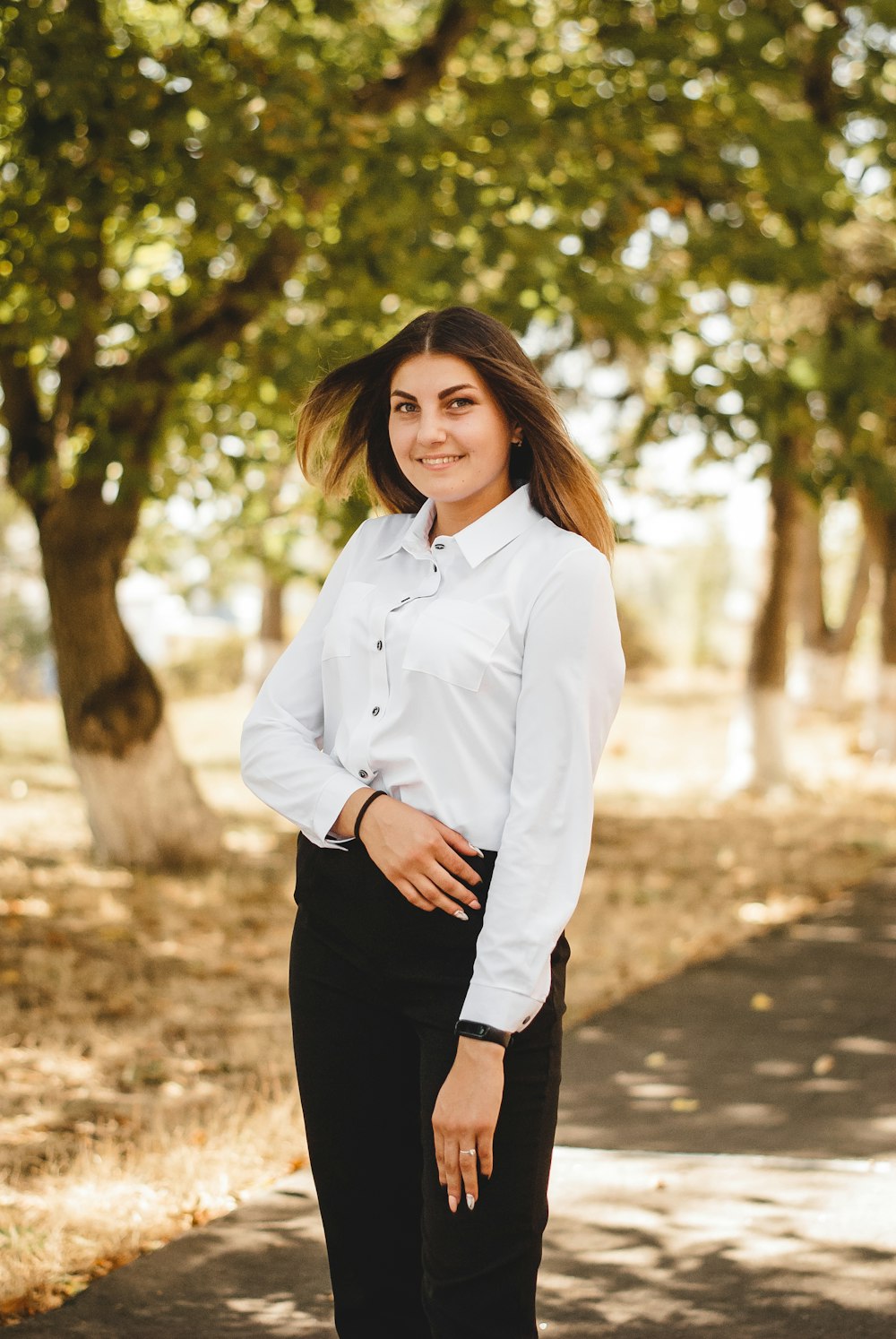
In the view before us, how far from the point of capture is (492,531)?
89.6 inches

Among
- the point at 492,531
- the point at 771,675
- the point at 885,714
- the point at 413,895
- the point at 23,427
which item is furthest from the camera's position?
the point at 885,714

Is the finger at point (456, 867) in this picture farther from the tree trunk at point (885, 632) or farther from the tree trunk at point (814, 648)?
the tree trunk at point (814, 648)

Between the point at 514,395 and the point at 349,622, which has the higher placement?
the point at 514,395

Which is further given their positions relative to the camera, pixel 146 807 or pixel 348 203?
pixel 146 807

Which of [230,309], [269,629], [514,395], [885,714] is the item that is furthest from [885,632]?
[514,395]

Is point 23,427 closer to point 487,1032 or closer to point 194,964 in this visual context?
point 194,964

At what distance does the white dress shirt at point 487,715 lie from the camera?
206 cm

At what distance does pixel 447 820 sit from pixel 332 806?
0.19 m

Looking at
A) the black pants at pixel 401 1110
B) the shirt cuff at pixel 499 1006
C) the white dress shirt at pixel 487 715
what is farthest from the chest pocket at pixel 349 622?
the shirt cuff at pixel 499 1006

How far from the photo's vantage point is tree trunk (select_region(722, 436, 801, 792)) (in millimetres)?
13703

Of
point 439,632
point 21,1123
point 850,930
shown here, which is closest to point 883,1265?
point 439,632

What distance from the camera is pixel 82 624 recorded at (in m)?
8.98

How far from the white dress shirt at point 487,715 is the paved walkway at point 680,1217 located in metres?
1.66

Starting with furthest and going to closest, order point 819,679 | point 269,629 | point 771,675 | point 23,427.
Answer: point 819,679, point 269,629, point 771,675, point 23,427
